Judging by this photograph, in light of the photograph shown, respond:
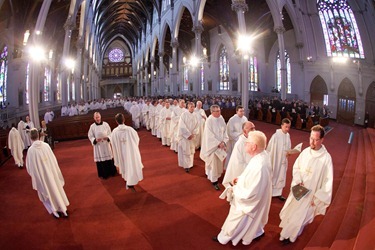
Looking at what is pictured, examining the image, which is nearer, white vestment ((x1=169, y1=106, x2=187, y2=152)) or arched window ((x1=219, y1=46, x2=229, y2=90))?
white vestment ((x1=169, y1=106, x2=187, y2=152))

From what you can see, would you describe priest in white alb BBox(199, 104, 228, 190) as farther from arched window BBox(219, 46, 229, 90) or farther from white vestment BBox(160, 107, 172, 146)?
arched window BBox(219, 46, 229, 90)

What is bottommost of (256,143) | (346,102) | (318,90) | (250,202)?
(250,202)

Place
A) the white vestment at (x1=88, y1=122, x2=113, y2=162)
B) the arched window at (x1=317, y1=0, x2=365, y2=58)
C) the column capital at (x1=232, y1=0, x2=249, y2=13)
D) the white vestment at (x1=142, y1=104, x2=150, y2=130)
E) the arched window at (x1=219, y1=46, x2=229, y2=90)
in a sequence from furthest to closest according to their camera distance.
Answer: the arched window at (x1=219, y1=46, x2=229, y2=90) < the arched window at (x1=317, y1=0, x2=365, y2=58) < the white vestment at (x1=142, y1=104, x2=150, y2=130) < the column capital at (x1=232, y1=0, x2=249, y2=13) < the white vestment at (x1=88, y1=122, x2=113, y2=162)

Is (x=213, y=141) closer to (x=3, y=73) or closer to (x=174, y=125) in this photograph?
(x=174, y=125)

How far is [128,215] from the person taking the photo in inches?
192

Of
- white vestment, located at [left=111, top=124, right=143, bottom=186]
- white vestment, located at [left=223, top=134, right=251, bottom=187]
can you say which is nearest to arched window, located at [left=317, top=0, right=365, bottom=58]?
white vestment, located at [left=223, top=134, right=251, bottom=187]

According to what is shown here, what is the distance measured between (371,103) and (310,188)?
19.2 metres

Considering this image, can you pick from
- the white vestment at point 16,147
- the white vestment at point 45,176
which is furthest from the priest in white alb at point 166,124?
the white vestment at point 45,176

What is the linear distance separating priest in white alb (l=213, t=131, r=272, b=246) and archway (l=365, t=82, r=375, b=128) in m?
19.1

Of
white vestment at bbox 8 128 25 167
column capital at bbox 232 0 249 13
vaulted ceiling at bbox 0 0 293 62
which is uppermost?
vaulted ceiling at bbox 0 0 293 62

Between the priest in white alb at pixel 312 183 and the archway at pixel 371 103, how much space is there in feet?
60.8

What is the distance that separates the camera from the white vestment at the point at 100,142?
22.3ft

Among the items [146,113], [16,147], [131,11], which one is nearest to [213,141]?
[16,147]

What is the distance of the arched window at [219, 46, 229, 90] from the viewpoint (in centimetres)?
2994
